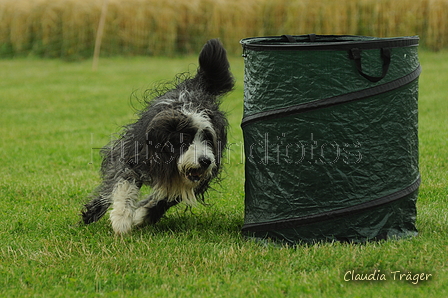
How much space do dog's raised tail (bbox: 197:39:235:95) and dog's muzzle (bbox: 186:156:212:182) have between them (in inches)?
34.0

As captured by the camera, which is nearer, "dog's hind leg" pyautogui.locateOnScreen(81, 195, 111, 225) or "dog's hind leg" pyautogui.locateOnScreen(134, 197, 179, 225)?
"dog's hind leg" pyautogui.locateOnScreen(134, 197, 179, 225)

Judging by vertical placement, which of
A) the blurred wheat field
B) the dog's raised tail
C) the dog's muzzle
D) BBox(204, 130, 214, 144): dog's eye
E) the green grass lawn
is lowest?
the green grass lawn

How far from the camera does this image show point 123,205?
500 centimetres

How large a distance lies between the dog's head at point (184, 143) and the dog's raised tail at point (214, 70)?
614mm

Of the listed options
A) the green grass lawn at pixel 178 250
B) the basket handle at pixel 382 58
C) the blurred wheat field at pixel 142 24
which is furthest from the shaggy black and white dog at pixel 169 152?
the blurred wheat field at pixel 142 24

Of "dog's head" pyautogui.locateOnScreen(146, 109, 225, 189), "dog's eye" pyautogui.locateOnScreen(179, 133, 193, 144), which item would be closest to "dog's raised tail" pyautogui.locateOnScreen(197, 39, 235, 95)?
"dog's head" pyautogui.locateOnScreen(146, 109, 225, 189)

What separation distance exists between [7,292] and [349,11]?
17431 mm

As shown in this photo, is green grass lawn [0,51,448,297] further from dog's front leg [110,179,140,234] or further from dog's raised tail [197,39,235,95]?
dog's raised tail [197,39,235,95]

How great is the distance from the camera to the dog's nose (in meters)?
4.61

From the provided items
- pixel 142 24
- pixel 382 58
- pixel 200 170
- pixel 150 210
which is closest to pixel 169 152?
pixel 200 170

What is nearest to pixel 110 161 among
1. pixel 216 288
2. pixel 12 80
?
pixel 216 288

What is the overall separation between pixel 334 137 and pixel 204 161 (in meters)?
0.96

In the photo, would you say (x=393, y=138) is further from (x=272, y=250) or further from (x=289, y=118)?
(x=272, y=250)

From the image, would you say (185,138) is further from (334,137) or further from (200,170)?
(334,137)
